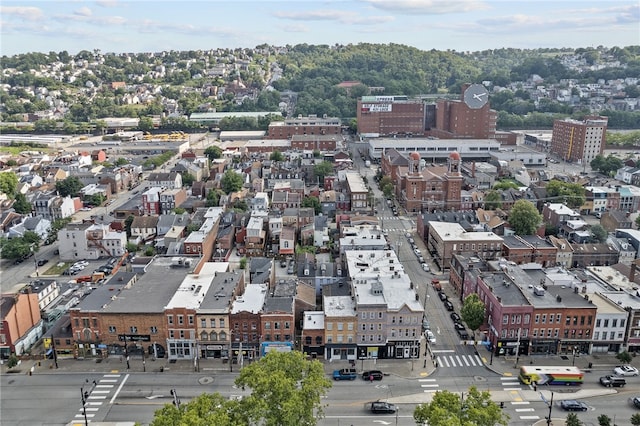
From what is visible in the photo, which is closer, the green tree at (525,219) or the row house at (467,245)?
the row house at (467,245)

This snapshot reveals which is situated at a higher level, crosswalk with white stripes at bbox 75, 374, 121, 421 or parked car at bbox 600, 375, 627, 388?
parked car at bbox 600, 375, 627, 388

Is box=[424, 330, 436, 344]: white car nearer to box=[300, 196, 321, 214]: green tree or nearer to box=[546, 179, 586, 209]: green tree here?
box=[300, 196, 321, 214]: green tree

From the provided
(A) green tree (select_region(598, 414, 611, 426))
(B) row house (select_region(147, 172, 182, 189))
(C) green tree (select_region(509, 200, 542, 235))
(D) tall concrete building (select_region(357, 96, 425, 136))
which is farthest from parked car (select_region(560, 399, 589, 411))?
(D) tall concrete building (select_region(357, 96, 425, 136))

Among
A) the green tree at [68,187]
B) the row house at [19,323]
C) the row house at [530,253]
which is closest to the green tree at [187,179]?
the green tree at [68,187]

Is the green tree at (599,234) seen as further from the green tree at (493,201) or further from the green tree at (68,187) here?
the green tree at (68,187)

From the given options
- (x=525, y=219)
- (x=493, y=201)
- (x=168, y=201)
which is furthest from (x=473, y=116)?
(x=168, y=201)

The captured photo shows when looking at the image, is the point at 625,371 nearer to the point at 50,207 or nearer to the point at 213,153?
the point at 50,207
